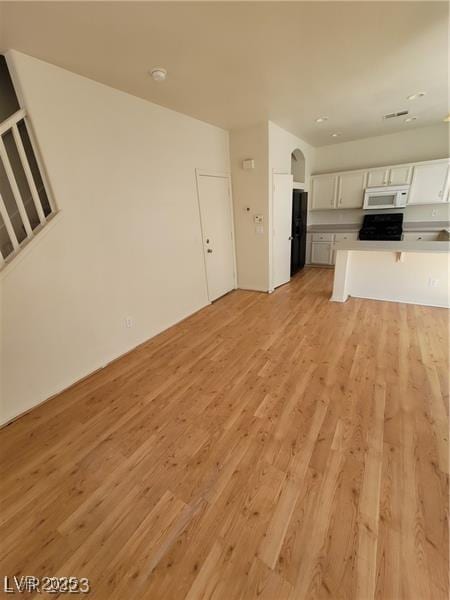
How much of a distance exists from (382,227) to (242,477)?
5.68 meters

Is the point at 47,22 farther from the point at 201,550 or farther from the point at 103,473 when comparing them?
the point at 201,550

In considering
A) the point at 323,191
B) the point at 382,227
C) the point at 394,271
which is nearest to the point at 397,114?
the point at 323,191

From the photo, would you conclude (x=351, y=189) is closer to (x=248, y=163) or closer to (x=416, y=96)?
(x=416, y=96)

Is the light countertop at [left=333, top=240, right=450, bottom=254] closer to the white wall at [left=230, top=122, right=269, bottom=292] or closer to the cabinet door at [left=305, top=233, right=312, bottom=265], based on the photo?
the white wall at [left=230, top=122, right=269, bottom=292]

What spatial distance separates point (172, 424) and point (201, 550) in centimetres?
84

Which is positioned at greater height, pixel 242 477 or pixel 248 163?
pixel 248 163

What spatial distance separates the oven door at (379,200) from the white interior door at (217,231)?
3062 millimetres

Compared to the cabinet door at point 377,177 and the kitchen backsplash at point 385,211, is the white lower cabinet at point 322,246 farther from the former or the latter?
the cabinet door at point 377,177

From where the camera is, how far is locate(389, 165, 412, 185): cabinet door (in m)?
4.94

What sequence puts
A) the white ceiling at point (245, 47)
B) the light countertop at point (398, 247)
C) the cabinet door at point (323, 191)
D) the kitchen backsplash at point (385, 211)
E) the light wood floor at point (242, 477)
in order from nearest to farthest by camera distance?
the light wood floor at point (242, 477), the white ceiling at point (245, 47), the light countertop at point (398, 247), the kitchen backsplash at point (385, 211), the cabinet door at point (323, 191)

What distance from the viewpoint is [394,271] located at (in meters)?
3.80

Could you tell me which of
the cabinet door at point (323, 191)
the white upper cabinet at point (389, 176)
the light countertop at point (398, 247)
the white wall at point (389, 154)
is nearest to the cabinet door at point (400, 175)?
the white upper cabinet at point (389, 176)

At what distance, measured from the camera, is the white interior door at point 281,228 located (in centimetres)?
432

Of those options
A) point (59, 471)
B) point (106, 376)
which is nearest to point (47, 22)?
point (106, 376)
